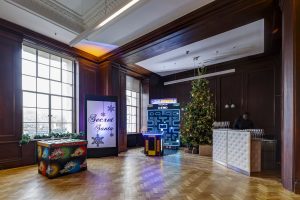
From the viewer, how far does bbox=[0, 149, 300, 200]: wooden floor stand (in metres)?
3.51

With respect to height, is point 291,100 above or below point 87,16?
below

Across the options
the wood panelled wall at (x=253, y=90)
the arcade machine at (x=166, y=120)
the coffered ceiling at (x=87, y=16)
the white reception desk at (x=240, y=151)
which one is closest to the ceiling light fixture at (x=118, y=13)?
the coffered ceiling at (x=87, y=16)

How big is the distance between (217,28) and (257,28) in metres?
1.26

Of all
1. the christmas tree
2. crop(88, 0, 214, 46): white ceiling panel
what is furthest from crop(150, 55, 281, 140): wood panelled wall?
crop(88, 0, 214, 46): white ceiling panel

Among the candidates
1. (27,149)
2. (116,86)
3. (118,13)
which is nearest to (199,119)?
(116,86)

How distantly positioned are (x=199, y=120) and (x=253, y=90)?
7.82ft

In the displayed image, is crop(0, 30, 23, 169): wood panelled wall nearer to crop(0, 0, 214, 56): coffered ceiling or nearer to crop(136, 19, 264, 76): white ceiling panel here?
crop(0, 0, 214, 56): coffered ceiling

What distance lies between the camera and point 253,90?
7.89 meters

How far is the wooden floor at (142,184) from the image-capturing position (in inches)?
138

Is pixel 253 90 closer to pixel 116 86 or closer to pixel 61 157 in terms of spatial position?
pixel 116 86

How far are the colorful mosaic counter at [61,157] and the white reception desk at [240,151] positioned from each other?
3811 millimetres

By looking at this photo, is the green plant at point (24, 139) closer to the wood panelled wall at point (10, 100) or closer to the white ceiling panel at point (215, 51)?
the wood panelled wall at point (10, 100)

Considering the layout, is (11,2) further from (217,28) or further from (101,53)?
(217,28)

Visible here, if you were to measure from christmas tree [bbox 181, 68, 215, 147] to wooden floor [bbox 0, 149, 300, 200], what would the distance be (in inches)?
94.1
